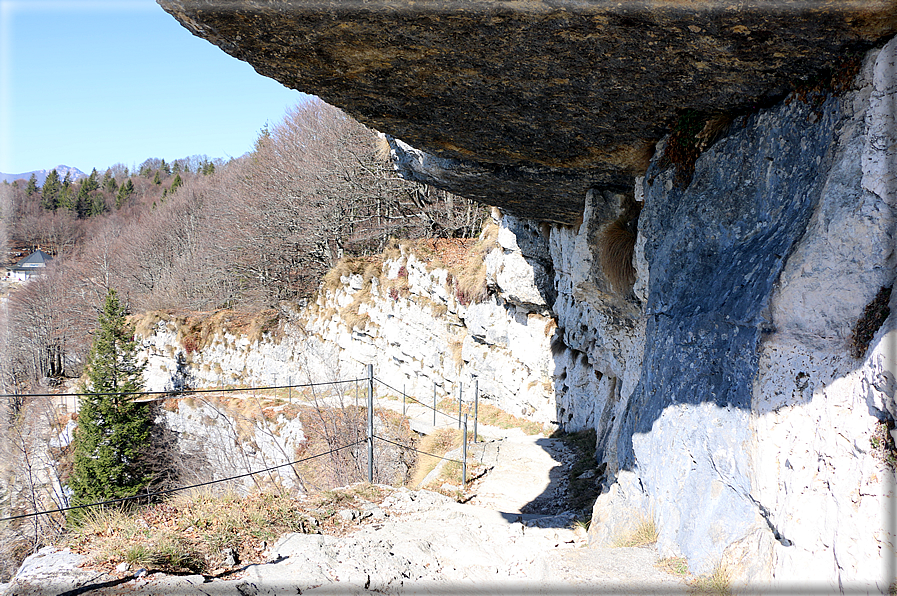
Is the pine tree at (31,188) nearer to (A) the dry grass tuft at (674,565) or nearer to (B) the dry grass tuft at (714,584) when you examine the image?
(A) the dry grass tuft at (674,565)

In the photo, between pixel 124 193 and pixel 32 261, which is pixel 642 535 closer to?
pixel 32 261

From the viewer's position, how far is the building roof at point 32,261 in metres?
46.8

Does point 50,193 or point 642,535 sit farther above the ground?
point 50,193

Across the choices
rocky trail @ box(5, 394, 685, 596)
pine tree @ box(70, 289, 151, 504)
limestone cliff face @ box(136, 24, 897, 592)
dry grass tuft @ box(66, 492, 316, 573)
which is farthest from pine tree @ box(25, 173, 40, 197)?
limestone cliff face @ box(136, 24, 897, 592)

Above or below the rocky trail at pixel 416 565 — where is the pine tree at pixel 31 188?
above

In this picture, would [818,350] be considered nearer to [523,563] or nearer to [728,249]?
[728,249]

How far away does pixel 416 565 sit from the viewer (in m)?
4.44

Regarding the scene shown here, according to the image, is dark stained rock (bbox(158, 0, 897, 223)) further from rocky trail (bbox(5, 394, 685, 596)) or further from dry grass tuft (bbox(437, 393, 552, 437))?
dry grass tuft (bbox(437, 393, 552, 437))

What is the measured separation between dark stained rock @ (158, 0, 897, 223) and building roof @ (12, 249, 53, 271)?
53.8m

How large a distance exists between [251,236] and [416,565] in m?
26.2

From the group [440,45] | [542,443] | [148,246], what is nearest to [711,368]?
[440,45]

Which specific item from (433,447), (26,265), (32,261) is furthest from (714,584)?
(32,261)

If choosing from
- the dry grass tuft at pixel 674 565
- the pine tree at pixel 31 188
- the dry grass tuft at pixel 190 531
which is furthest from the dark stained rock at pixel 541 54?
the pine tree at pixel 31 188

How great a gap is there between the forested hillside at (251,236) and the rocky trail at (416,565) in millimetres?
15269
